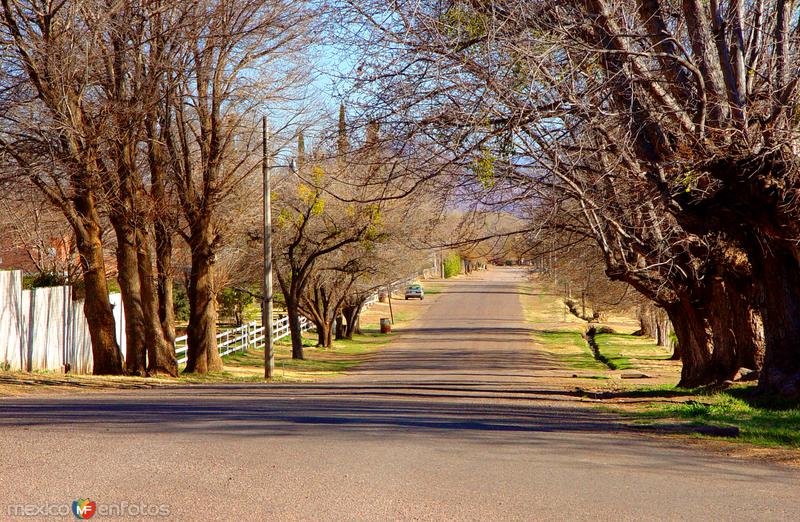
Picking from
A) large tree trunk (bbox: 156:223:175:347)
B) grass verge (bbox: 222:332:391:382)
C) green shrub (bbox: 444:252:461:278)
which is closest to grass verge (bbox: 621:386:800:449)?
grass verge (bbox: 222:332:391:382)

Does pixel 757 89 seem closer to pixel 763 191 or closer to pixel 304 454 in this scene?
pixel 763 191

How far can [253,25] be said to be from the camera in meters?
20.5

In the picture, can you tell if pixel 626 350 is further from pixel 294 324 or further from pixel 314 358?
pixel 294 324

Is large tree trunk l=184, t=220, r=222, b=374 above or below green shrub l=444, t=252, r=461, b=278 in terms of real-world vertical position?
below

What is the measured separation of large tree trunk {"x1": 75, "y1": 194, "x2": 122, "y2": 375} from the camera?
19453mm

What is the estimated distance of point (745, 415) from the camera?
11930mm

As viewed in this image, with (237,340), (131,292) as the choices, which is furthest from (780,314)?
(237,340)

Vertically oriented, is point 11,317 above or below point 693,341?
above

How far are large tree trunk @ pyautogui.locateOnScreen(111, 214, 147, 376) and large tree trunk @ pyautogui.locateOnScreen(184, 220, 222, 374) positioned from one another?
2319mm

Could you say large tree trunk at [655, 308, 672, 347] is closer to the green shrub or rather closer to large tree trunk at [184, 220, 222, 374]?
large tree trunk at [184, 220, 222, 374]

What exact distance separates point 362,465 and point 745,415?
655cm

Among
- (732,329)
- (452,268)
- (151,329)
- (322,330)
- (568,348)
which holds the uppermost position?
(452,268)

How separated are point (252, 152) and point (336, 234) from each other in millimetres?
10963

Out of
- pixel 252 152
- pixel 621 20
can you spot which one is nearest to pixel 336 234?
pixel 252 152
